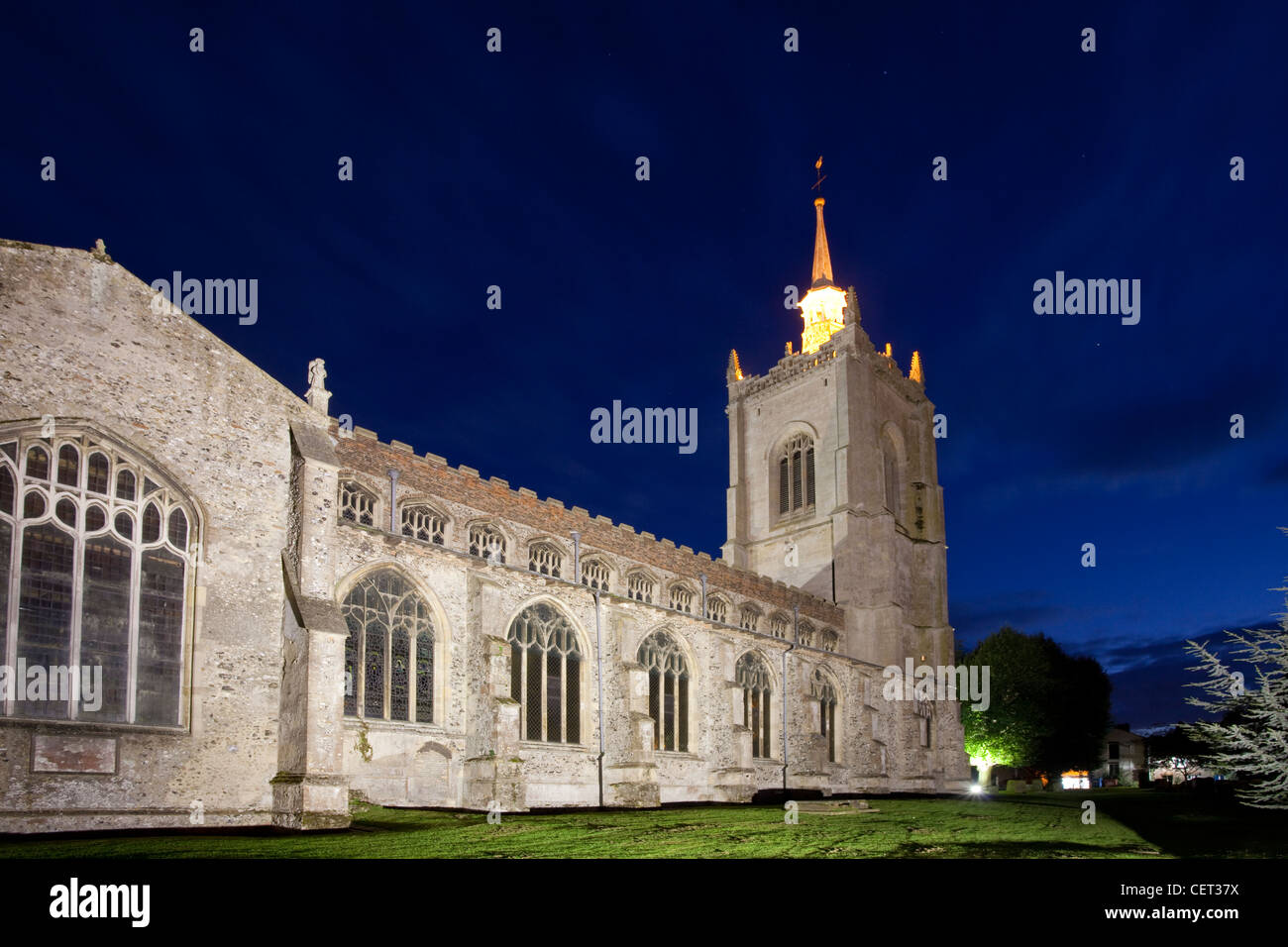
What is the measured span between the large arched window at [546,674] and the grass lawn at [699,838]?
279cm

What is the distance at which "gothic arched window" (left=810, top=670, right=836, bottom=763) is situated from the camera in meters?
37.6

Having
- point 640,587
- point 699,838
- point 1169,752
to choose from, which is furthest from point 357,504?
point 1169,752

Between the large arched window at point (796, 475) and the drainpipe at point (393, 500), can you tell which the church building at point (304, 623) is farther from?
the large arched window at point (796, 475)

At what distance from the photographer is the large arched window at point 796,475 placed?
48.1 metres

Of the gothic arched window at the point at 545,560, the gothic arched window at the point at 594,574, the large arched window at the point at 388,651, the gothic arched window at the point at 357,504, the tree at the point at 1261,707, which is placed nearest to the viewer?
the tree at the point at 1261,707

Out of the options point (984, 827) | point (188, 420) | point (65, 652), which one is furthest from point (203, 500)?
point (984, 827)

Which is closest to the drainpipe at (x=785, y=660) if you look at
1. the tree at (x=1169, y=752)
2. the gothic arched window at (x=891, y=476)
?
the gothic arched window at (x=891, y=476)

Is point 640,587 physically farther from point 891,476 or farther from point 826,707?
point 891,476

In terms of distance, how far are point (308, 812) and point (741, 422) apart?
38.3 m

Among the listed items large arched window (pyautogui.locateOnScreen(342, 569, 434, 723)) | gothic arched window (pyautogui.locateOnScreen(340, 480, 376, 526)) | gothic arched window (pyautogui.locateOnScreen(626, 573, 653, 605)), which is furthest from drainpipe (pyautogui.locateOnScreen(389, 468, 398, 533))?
gothic arched window (pyautogui.locateOnScreen(626, 573, 653, 605))

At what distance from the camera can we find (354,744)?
20094mm

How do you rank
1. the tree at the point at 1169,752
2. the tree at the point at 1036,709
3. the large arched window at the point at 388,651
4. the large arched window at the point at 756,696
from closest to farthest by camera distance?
the large arched window at the point at 388,651 → the large arched window at the point at 756,696 → the tree at the point at 1036,709 → the tree at the point at 1169,752

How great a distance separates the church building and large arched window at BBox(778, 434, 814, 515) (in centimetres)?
1054
